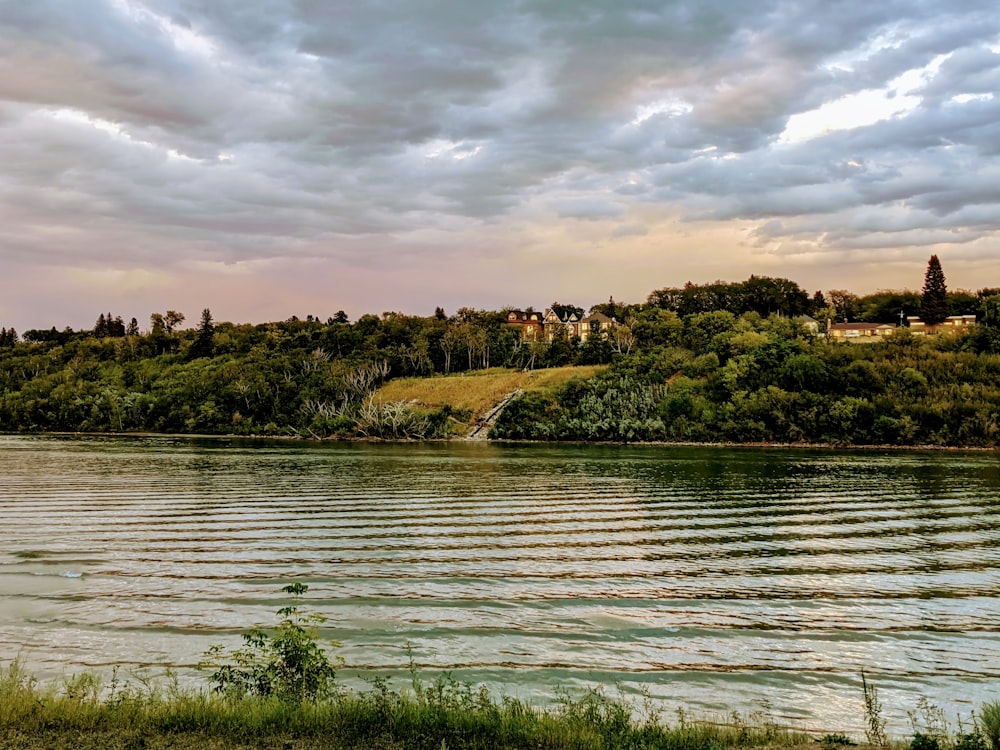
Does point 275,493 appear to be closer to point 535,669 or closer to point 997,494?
point 535,669

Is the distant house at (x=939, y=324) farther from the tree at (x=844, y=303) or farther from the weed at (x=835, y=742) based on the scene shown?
the weed at (x=835, y=742)

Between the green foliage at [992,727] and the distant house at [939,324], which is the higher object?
the distant house at [939,324]

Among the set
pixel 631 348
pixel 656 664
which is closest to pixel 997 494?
pixel 656 664

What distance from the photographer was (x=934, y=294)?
367ft

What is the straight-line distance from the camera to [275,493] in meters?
34.8

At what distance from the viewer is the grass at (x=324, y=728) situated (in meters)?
7.35

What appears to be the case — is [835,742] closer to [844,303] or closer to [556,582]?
[556,582]

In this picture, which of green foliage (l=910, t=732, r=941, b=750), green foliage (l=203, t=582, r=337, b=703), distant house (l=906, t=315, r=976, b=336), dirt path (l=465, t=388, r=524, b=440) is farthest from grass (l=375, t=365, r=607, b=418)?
green foliage (l=910, t=732, r=941, b=750)

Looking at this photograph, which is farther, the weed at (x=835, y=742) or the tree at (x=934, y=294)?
the tree at (x=934, y=294)

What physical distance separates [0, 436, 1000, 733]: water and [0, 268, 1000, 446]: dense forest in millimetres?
32584

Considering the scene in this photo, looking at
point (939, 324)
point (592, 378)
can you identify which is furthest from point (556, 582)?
point (939, 324)

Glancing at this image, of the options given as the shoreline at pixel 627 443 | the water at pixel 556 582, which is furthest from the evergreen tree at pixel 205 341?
the water at pixel 556 582

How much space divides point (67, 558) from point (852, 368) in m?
75.2

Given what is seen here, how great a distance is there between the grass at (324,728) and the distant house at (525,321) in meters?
125
